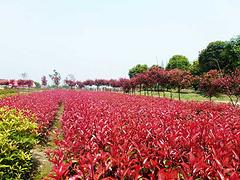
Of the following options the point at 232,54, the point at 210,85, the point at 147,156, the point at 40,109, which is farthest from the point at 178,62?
the point at 147,156

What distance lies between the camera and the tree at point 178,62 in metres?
73.4

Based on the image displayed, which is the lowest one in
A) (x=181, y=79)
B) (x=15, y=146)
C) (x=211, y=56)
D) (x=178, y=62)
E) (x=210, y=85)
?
(x=15, y=146)

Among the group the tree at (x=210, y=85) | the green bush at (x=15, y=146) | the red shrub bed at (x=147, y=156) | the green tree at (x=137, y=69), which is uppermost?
the green tree at (x=137, y=69)

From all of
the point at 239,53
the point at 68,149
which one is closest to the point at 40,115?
the point at 68,149

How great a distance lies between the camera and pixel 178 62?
242ft

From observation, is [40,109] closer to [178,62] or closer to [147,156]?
[147,156]

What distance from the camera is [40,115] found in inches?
387

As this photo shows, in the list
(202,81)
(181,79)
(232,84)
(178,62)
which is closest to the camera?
(232,84)

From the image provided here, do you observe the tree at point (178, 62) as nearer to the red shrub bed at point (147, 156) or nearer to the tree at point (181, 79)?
the tree at point (181, 79)

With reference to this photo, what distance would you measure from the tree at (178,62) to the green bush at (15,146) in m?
68.1

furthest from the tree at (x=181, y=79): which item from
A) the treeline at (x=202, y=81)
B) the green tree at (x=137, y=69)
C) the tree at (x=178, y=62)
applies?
the green tree at (x=137, y=69)

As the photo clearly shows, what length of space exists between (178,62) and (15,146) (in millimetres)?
70276

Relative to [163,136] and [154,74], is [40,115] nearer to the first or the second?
[163,136]

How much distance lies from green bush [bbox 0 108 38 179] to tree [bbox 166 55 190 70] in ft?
223
